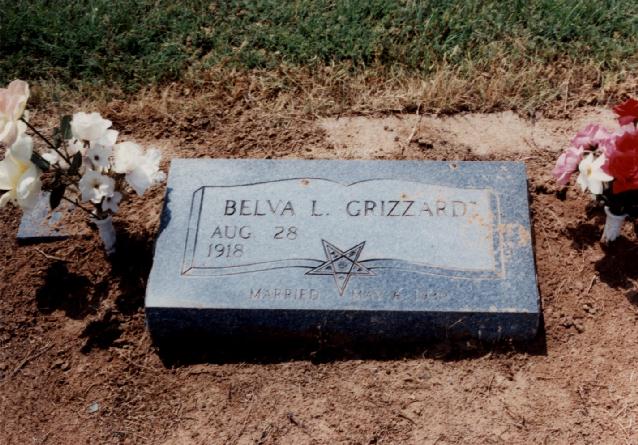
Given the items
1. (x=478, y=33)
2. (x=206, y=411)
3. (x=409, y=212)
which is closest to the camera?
(x=206, y=411)

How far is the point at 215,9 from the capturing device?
4.78m

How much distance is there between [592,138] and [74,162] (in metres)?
2.08

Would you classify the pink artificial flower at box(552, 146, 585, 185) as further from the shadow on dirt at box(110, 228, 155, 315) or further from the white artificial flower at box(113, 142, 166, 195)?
the shadow on dirt at box(110, 228, 155, 315)

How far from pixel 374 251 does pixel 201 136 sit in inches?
55.7

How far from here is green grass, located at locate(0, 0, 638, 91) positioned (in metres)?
4.43

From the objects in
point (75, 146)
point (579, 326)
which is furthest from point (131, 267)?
point (579, 326)

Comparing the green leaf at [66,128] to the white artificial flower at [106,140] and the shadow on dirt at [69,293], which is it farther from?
the shadow on dirt at [69,293]

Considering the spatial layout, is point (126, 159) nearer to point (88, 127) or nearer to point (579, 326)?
point (88, 127)

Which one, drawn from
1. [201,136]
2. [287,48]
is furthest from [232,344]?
[287,48]

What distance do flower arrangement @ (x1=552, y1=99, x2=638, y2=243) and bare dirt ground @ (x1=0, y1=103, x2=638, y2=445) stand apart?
0.78 ft

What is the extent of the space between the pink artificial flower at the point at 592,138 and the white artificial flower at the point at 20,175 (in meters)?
2.16

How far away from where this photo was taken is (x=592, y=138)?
3.22 metres

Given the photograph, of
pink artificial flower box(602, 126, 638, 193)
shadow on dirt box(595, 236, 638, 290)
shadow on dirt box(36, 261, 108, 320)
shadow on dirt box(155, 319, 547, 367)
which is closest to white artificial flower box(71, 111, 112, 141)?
shadow on dirt box(36, 261, 108, 320)

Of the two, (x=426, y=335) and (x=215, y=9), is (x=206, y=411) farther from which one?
(x=215, y=9)
